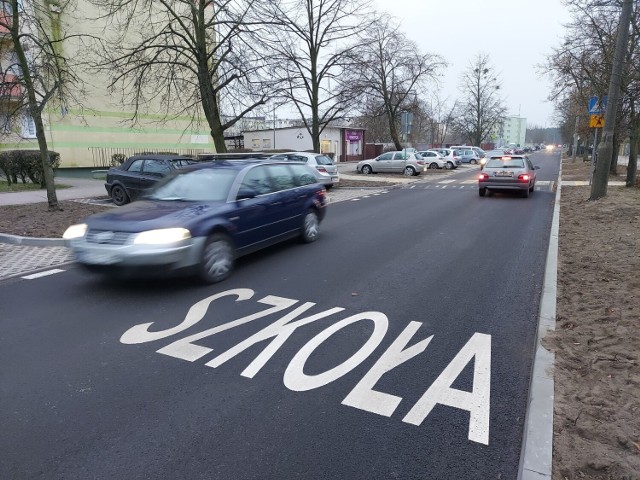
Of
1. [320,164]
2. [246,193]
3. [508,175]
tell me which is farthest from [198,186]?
[320,164]

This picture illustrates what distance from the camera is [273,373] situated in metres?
3.60

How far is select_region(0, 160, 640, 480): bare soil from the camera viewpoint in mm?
2541

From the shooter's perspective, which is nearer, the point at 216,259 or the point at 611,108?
the point at 216,259

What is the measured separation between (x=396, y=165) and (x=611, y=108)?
1764 cm

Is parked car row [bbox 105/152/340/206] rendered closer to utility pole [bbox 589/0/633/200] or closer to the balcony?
the balcony

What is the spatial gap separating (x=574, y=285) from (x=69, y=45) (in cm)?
2665

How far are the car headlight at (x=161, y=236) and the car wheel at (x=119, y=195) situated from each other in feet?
28.7

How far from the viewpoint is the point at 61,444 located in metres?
2.75

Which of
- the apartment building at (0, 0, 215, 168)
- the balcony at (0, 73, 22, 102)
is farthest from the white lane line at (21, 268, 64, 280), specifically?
the apartment building at (0, 0, 215, 168)

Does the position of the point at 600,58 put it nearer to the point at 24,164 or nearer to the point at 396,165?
the point at 396,165

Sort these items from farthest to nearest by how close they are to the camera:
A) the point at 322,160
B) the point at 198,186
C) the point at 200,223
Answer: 1. the point at 322,160
2. the point at 198,186
3. the point at 200,223

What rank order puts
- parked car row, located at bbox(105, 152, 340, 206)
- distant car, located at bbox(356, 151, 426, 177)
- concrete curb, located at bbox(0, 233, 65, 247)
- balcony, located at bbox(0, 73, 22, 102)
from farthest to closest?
distant car, located at bbox(356, 151, 426, 177)
parked car row, located at bbox(105, 152, 340, 206)
balcony, located at bbox(0, 73, 22, 102)
concrete curb, located at bbox(0, 233, 65, 247)

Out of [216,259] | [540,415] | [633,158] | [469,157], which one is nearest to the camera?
[540,415]

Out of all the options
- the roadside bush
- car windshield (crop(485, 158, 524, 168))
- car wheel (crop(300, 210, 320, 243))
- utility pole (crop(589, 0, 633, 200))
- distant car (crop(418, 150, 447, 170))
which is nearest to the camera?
car wheel (crop(300, 210, 320, 243))
